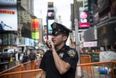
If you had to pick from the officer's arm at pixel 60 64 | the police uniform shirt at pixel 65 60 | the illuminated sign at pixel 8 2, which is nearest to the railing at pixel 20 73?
the illuminated sign at pixel 8 2

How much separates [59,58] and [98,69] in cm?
534

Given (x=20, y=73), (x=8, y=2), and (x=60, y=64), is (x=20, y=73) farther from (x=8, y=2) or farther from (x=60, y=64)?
(x=60, y=64)

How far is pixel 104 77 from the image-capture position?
757cm

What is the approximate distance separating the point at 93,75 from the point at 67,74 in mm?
5550

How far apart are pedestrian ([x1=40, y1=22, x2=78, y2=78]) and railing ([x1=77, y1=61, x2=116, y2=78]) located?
4904 millimetres

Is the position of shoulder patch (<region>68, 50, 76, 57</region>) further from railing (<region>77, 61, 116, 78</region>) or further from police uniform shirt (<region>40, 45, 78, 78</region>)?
railing (<region>77, 61, 116, 78</region>)

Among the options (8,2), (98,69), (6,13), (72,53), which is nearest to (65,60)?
(72,53)

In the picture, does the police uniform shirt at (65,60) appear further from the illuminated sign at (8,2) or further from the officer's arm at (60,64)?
the illuminated sign at (8,2)

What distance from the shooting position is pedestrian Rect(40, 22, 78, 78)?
7.46 feet

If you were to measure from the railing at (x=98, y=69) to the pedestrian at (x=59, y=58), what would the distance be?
490 cm

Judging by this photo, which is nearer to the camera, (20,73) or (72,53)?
(72,53)

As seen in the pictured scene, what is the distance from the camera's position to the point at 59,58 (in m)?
2.26

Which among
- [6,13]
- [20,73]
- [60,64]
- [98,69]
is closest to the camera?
[60,64]

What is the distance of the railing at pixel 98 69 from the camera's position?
7255 mm
